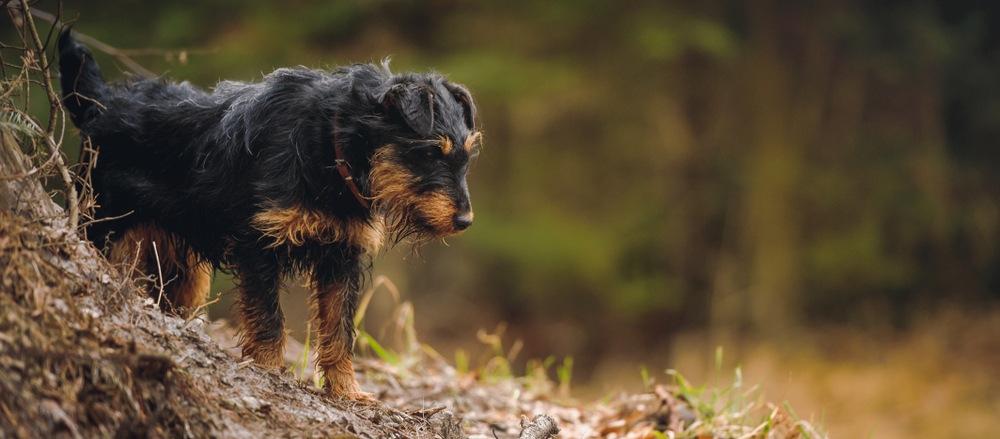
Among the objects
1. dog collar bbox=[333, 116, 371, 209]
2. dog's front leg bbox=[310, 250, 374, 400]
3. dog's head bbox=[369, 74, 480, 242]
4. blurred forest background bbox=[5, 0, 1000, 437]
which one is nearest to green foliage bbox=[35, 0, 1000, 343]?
blurred forest background bbox=[5, 0, 1000, 437]

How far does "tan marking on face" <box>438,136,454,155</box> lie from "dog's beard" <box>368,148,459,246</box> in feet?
0.59

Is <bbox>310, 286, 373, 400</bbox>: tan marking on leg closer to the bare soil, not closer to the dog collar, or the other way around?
the bare soil

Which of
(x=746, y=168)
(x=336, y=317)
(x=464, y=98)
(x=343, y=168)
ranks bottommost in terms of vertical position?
(x=336, y=317)

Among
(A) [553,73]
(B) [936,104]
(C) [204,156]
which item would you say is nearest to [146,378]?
(C) [204,156]

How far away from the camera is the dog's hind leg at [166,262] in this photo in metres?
4.18

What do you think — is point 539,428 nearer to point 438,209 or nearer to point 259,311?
point 438,209

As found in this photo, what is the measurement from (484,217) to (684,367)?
331cm

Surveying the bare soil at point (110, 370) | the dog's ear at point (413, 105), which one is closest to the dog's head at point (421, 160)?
the dog's ear at point (413, 105)

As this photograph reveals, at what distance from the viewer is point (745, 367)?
10.9 m

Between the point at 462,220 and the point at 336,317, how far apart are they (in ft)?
2.56

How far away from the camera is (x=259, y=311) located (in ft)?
12.4

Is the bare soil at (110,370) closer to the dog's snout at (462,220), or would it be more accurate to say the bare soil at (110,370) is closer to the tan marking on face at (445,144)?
the dog's snout at (462,220)

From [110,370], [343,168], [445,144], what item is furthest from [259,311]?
[110,370]

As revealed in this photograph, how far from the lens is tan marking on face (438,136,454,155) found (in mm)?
3726
